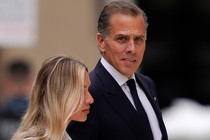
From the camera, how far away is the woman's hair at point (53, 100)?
15.2 feet

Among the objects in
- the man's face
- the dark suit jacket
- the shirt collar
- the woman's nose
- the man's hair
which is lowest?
the dark suit jacket

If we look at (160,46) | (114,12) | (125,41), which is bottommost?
(160,46)

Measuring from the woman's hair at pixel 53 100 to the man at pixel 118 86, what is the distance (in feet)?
0.81

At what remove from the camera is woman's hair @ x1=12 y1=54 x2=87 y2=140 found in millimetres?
4645

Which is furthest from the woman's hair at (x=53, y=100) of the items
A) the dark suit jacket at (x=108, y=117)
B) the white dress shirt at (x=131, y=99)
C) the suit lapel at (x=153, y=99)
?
the suit lapel at (x=153, y=99)

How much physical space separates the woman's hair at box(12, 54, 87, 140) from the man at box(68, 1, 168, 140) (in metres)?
0.25

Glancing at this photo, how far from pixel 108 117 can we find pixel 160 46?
23.9ft

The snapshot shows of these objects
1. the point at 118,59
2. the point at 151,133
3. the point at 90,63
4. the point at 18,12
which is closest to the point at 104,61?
the point at 118,59

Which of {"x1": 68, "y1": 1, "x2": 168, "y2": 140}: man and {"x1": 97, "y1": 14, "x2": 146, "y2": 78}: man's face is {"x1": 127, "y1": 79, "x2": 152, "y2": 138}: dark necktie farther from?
{"x1": 97, "y1": 14, "x2": 146, "y2": 78}: man's face

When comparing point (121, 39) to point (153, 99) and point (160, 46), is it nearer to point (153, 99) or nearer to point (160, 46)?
point (153, 99)

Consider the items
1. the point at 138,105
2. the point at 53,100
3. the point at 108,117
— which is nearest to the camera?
the point at 53,100

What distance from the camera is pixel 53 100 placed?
4.70 m

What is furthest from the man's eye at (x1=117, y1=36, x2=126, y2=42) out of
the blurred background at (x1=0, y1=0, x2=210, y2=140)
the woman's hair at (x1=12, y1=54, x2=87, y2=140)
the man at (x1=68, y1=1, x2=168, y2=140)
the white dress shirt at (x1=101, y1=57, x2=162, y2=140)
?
the blurred background at (x1=0, y1=0, x2=210, y2=140)

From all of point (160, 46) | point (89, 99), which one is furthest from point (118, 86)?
point (160, 46)
